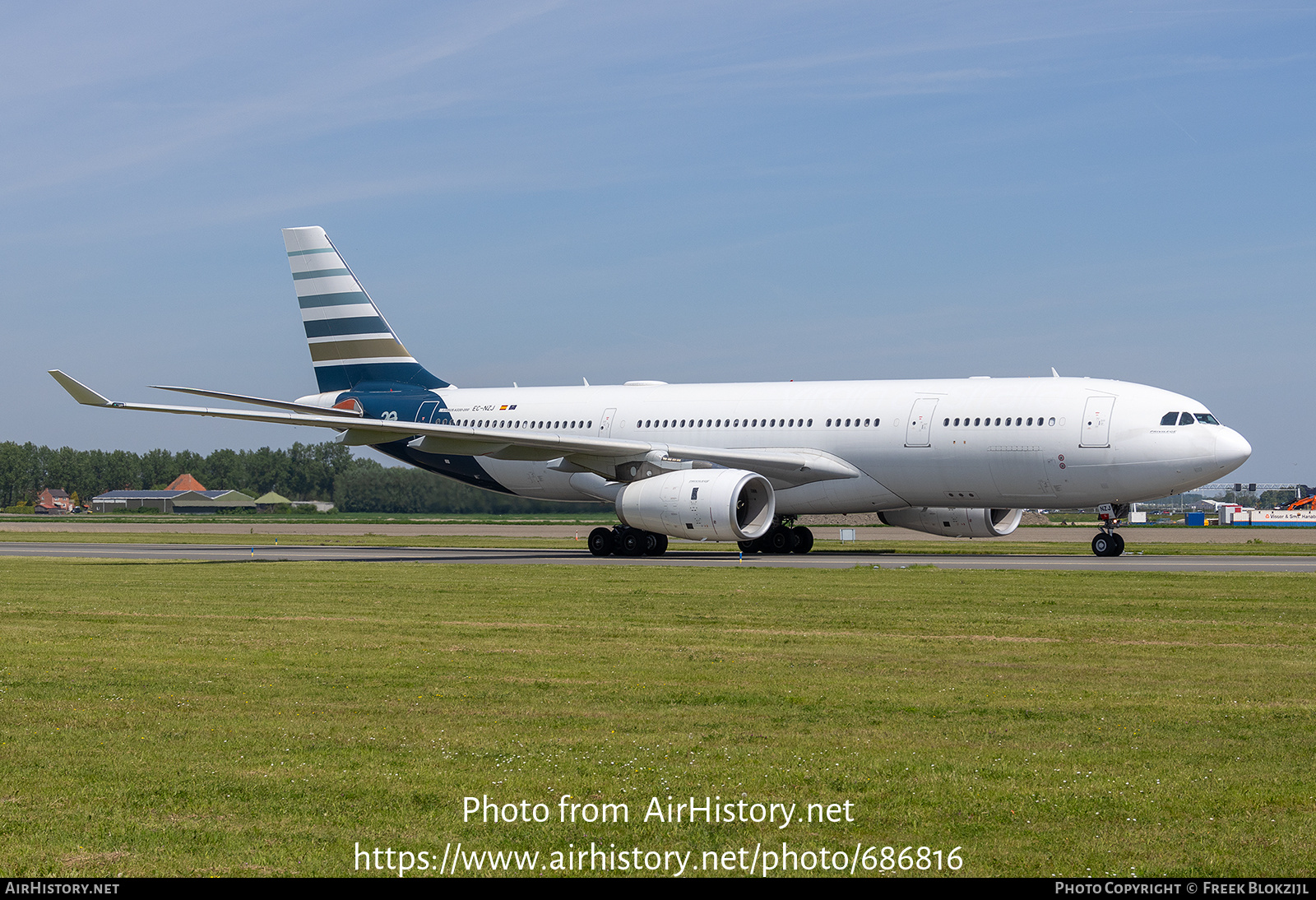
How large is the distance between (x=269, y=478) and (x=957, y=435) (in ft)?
317

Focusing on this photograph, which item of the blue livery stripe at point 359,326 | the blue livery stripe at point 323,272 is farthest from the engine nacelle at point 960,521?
the blue livery stripe at point 323,272

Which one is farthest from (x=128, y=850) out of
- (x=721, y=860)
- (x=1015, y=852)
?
(x=1015, y=852)

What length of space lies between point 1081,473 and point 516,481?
1517 centimetres

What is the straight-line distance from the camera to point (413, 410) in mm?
38219

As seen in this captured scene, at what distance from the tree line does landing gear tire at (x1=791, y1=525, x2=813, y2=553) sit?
9327mm

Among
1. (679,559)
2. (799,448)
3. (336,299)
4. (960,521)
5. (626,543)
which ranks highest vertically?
(336,299)

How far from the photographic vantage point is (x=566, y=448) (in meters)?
31.4

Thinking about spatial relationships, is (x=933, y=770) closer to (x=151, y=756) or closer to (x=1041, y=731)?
(x=1041, y=731)

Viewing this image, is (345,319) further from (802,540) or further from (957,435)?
(957,435)

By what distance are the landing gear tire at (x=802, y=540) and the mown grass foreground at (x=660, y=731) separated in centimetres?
1611

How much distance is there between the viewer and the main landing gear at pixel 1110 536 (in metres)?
30.0

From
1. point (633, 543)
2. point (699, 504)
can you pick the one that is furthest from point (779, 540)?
point (699, 504)

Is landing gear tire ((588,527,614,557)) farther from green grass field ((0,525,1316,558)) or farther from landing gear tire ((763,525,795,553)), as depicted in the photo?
landing gear tire ((763,525,795,553))

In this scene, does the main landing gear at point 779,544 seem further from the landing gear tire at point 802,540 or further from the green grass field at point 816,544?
the green grass field at point 816,544
